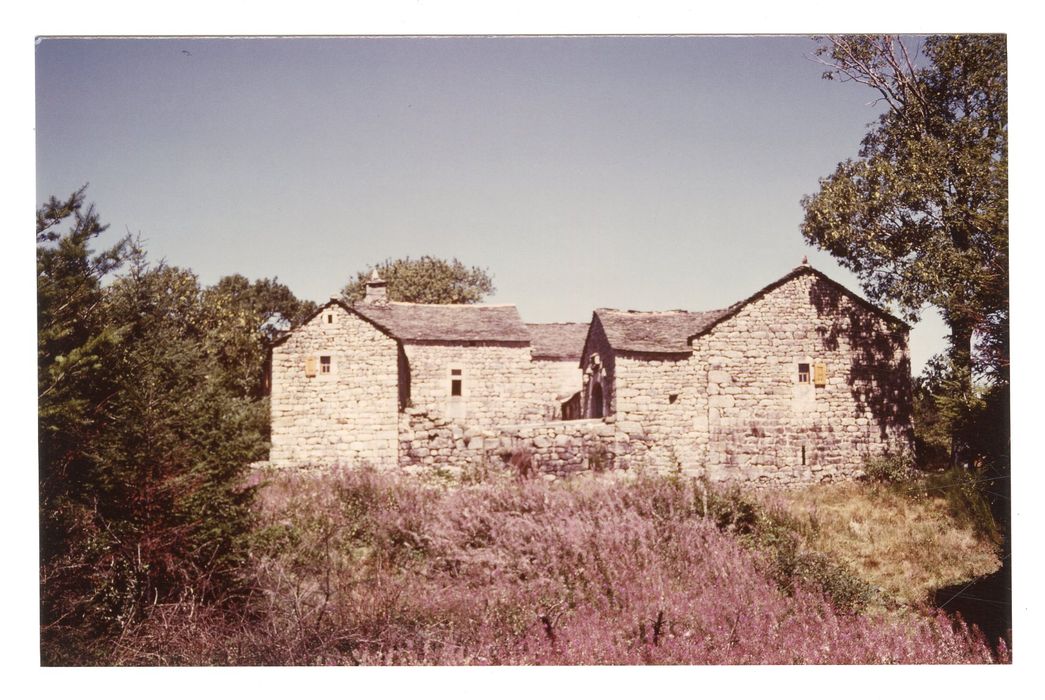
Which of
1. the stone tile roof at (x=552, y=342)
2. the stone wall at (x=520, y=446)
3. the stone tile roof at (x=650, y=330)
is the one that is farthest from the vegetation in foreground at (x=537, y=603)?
the stone tile roof at (x=552, y=342)

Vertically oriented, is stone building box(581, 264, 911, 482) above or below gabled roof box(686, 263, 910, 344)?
below

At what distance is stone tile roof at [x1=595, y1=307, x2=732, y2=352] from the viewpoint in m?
9.38

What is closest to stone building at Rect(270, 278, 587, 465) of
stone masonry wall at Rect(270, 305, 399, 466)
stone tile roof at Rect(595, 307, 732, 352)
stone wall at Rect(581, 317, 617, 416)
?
stone masonry wall at Rect(270, 305, 399, 466)

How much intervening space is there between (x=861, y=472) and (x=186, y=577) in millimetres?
7851

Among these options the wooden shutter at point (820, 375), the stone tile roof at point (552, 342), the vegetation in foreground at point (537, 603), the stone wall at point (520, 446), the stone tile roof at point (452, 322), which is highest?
the stone tile roof at point (452, 322)

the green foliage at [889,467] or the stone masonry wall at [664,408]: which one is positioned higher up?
the stone masonry wall at [664,408]

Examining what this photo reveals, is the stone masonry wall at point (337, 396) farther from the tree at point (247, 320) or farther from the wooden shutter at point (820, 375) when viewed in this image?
the wooden shutter at point (820, 375)

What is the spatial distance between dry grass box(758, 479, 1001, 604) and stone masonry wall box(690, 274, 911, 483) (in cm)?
67

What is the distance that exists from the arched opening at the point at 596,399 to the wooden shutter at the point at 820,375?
480cm

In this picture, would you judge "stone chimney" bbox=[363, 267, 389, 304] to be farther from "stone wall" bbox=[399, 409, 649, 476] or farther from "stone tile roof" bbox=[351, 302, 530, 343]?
"stone wall" bbox=[399, 409, 649, 476]

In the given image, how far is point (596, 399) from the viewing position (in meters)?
12.5

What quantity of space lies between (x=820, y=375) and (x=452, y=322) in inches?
341

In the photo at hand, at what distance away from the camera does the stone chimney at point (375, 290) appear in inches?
313

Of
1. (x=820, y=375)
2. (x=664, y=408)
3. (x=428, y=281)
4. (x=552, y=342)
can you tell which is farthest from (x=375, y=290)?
(x=820, y=375)
